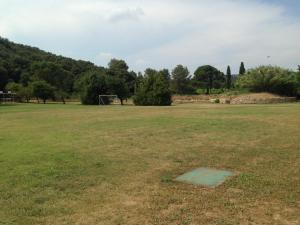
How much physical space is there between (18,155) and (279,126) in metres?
8.93

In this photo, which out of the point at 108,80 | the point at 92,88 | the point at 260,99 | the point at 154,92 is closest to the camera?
the point at 154,92

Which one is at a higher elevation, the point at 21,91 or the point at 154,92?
the point at 21,91

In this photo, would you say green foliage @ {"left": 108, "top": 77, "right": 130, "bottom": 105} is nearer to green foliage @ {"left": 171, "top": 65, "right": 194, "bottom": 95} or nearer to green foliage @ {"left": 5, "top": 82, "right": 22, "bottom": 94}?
green foliage @ {"left": 5, "top": 82, "right": 22, "bottom": 94}

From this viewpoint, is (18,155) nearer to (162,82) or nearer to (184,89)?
(162,82)

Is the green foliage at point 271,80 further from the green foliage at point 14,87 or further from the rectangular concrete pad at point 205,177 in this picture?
the rectangular concrete pad at point 205,177

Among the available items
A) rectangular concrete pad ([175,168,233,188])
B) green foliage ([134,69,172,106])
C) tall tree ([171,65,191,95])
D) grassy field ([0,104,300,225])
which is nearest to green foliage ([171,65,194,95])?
tall tree ([171,65,191,95])

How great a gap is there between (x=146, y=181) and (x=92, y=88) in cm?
4193

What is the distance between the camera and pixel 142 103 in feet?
139

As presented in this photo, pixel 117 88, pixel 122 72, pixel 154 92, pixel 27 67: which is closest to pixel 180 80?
pixel 122 72

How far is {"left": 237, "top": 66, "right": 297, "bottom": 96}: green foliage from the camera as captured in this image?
152 feet

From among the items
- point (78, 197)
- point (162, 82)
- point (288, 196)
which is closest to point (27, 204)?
point (78, 197)

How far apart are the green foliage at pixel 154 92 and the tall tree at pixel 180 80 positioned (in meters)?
42.4

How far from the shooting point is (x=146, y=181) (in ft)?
20.0

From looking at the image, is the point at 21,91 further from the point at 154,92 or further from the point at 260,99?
the point at 260,99
